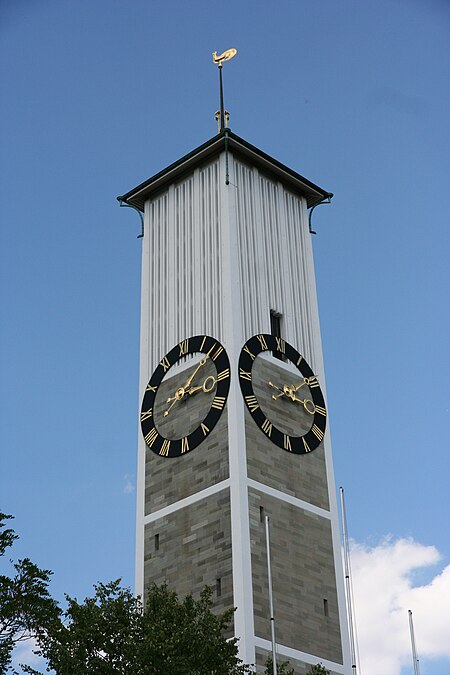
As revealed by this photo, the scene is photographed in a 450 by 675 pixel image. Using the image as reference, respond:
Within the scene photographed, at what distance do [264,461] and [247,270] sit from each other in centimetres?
1064

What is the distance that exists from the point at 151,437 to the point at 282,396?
21.7 ft

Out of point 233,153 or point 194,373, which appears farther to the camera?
point 233,153

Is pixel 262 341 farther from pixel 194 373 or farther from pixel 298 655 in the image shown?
pixel 298 655

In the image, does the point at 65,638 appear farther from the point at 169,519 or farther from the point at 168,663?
the point at 169,519

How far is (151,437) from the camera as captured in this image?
65062 mm

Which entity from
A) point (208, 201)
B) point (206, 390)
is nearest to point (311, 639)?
point (206, 390)

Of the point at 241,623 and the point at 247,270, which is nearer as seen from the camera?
the point at 241,623

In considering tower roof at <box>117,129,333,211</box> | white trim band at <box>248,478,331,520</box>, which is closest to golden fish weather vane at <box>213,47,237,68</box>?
tower roof at <box>117,129,333,211</box>

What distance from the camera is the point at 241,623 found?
55.6 metres

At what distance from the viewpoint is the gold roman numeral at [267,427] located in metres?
62.4

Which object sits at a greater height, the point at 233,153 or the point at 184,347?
the point at 233,153

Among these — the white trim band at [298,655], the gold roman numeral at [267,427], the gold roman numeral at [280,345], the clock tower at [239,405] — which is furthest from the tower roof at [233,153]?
the white trim band at [298,655]

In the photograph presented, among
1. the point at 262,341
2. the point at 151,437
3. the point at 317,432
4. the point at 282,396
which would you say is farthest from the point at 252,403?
the point at 151,437

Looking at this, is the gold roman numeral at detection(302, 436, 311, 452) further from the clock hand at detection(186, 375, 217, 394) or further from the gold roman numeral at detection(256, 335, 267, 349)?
the clock hand at detection(186, 375, 217, 394)
